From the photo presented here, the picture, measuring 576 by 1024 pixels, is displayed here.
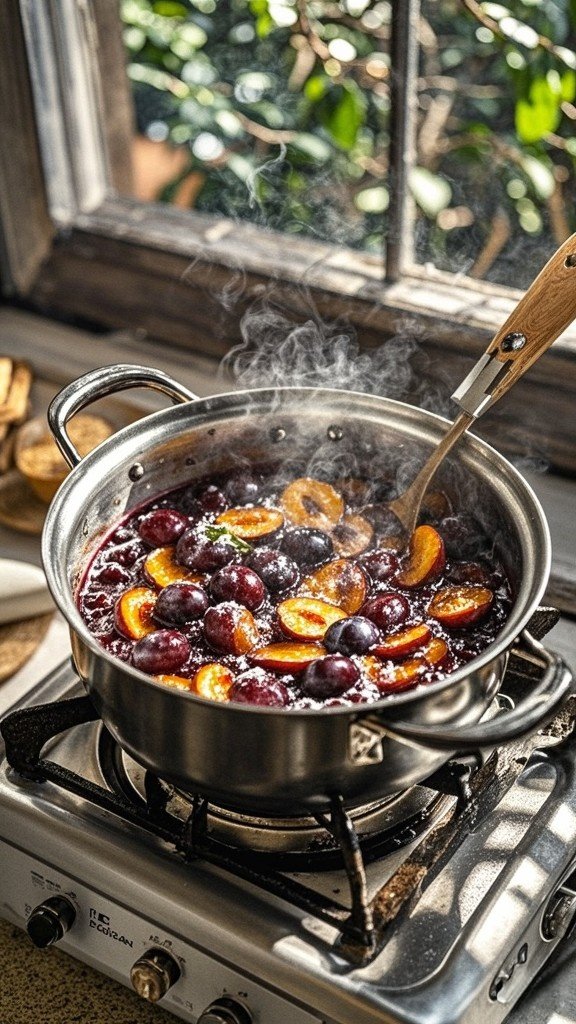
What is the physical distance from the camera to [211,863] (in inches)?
45.3

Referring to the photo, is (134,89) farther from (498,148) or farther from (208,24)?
(498,148)

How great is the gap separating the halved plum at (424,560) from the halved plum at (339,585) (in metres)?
0.06

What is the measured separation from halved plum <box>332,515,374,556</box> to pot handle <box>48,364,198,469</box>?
26 cm

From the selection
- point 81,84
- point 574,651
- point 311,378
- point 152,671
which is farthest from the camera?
point 81,84

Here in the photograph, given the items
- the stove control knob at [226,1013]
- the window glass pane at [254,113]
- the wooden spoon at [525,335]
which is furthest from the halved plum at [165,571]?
the window glass pane at [254,113]

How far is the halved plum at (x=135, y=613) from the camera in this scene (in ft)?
3.98

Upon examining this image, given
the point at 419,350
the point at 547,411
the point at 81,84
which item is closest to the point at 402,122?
the point at 419,350

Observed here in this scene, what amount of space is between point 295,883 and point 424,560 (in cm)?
42

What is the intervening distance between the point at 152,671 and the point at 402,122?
1182mm

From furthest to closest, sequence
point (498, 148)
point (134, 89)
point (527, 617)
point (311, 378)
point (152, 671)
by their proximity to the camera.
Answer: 1. point (134, 89)
2. point (498, 148)
3. point (311, 378)
4. point (152, 671)
5. point (527, 617)

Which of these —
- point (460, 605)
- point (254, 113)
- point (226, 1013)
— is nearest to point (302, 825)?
point (226, 1013)

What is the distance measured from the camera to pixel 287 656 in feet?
3.78

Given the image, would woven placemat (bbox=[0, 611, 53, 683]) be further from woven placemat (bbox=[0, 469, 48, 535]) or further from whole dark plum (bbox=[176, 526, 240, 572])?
whole dark plum (bbox=[176, 526, 240, 572])

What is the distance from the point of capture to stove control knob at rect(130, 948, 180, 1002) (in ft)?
3.76
